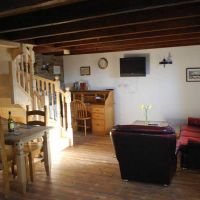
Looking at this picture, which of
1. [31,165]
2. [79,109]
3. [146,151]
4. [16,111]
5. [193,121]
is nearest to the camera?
[146,151]

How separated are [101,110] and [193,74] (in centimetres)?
255

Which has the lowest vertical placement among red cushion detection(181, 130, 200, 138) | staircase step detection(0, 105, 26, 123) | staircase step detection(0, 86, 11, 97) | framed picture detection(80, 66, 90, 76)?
red cushion detection(181, 130, 200, 138)

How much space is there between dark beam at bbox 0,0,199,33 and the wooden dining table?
61.5 inches

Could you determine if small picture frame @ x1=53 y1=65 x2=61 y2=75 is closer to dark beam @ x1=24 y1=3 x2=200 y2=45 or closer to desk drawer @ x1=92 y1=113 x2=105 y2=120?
desk drawer @ x1=92 y1=113 x2=105 y2=120

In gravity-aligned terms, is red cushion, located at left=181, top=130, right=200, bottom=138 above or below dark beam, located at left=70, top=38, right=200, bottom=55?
below

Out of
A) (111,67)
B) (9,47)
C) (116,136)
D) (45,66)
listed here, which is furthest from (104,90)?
(116,136)

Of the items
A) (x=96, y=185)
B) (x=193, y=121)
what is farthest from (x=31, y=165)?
(x=193, y=121)

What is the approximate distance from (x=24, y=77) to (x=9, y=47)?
0.62 m

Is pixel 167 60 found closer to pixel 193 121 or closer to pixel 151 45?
pixel 151 45

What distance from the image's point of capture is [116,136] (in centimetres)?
349

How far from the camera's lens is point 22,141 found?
3.34m

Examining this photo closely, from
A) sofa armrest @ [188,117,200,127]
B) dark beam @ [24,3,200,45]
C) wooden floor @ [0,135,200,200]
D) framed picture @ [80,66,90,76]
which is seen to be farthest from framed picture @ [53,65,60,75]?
sofa armrest @ [188,117,200,127]

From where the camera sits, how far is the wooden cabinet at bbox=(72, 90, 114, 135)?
6750 millimetres

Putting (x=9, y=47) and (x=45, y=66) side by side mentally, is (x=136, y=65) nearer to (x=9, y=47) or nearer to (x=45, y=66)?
(x=45, y=66)
